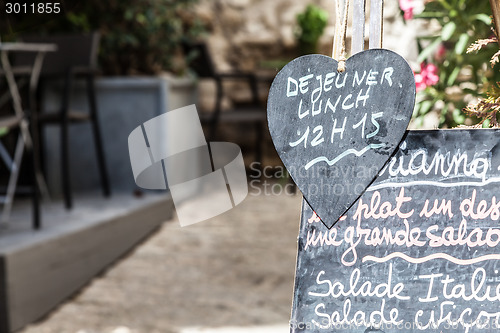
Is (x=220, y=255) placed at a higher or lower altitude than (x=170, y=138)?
lower

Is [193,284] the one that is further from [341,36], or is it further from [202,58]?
[202,58]

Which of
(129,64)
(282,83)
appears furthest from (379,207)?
(129,64)

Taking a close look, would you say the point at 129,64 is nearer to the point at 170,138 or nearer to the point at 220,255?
the point at 170,138

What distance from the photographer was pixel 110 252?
332 centimetres

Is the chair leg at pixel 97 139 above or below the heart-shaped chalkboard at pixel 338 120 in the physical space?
below

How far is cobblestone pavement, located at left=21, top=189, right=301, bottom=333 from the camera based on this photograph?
2570mm

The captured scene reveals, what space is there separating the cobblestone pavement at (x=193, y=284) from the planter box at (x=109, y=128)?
0.57 m

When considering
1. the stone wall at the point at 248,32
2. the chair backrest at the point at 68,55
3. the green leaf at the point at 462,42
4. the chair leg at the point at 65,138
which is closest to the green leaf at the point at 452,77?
the green leaf at the point at 462,42

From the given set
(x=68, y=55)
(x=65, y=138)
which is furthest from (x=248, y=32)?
(x=65, y=138)

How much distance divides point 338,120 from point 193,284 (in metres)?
2.10

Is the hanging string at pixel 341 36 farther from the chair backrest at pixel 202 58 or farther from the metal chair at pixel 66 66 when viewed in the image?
the chair backrest at pixel 202 58

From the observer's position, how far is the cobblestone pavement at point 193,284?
257 cm

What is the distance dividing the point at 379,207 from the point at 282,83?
0.24m

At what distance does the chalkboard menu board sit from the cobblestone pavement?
1493mm
